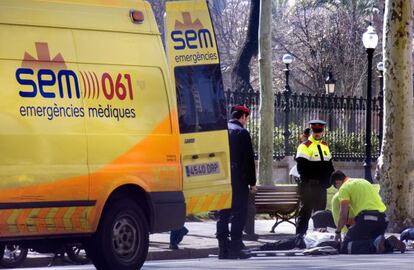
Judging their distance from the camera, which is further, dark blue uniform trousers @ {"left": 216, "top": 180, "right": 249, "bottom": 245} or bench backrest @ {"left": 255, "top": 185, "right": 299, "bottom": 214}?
bench backrest @ {"left": 255, "top": 185, "right": 299, "bottom": 214}

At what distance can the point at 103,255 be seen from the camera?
13.1 meters

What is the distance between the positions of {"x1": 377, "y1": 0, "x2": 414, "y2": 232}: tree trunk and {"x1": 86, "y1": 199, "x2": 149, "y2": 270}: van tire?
1049 cm

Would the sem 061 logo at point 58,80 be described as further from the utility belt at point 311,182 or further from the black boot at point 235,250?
the utility belt at point 311,182

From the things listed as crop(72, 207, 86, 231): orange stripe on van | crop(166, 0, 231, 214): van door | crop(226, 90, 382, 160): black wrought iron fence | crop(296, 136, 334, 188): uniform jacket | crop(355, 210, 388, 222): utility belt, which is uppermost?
crop(166, 0, 231, 214): van door

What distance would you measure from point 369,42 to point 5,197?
2239 cm

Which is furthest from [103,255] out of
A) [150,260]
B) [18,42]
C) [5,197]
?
[150,260]

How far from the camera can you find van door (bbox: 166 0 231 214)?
1513cm

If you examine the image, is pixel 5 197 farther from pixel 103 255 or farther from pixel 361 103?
pixel 361 103

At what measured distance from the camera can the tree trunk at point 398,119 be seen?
23188mm

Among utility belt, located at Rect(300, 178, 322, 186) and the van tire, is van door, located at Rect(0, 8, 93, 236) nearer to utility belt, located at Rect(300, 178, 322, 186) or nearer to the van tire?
the van tire

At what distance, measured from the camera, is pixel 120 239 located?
13383 mm

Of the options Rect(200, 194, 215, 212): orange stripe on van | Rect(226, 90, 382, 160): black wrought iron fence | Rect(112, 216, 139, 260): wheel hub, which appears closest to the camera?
Rect(112, 216, 139, 260): wheel hub

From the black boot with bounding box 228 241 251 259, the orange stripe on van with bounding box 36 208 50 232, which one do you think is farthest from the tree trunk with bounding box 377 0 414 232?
the orange stripe on van with bounding box 36 208 50 232

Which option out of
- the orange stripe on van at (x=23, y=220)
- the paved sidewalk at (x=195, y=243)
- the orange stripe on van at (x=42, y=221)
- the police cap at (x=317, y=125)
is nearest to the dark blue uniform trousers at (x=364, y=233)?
the paved sidewalk at (x=195, y=243)
